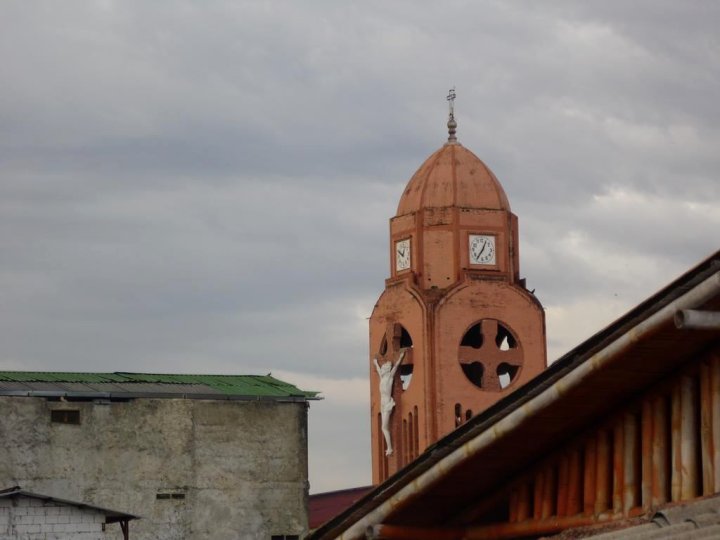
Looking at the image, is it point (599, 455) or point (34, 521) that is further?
point (34, 521)

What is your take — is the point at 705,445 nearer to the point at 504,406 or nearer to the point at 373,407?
the point at 504,406

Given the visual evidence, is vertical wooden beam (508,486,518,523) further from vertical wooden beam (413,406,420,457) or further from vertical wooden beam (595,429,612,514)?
vertical wooden beam (413,406,420,457)

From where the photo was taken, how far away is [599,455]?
32.8ft

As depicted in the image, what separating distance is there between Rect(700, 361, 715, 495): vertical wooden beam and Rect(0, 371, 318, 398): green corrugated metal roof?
25.9 m

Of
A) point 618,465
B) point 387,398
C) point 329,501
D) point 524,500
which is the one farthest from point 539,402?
point 387,398

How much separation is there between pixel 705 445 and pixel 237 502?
85.4 feet

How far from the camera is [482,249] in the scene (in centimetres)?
6469

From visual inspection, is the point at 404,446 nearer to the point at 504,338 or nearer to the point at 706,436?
the point at 504,338

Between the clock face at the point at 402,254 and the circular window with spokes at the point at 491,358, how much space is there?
383cm

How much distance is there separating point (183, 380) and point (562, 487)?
26.1m

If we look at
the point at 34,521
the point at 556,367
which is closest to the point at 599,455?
the point at 556,367

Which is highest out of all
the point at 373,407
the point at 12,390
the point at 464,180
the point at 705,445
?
the point at 464,180

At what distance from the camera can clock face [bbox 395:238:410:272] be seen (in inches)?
2591

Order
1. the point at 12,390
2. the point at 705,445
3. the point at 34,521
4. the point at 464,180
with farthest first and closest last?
the point at 464,180 → the point at 12,390 → the point at 34,521 → the point at 705,445
